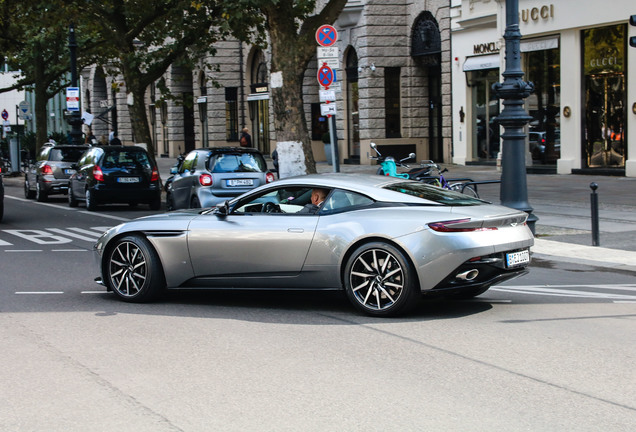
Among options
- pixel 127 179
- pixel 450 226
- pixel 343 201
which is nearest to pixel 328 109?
pixel 127 179

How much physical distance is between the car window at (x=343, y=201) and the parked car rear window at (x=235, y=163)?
9411 mm

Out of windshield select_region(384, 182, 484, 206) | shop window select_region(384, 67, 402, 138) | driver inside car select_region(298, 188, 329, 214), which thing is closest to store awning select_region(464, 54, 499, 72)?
shop window select_region(384, 67, 402, 138)

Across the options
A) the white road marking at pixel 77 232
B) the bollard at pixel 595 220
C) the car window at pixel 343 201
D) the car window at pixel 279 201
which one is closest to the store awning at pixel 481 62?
the white road marking at pixel 77 232

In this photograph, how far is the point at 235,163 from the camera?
58.7 ft

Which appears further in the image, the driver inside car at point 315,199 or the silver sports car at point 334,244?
the driver inside car at point 315,199

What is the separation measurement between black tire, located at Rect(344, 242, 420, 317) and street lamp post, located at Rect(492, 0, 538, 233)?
6518 mm

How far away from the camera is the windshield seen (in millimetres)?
8406

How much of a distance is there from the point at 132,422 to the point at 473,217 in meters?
3.79

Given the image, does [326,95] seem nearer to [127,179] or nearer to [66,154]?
[127,179]

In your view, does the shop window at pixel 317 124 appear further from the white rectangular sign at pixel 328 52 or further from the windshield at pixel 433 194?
the windshield at pixel 433 194

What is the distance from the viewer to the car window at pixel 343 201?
27.7 ft

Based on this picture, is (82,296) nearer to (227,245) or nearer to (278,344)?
(227,245)

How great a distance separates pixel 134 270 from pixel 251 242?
135 cm

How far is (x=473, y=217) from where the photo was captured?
794 centimetres
